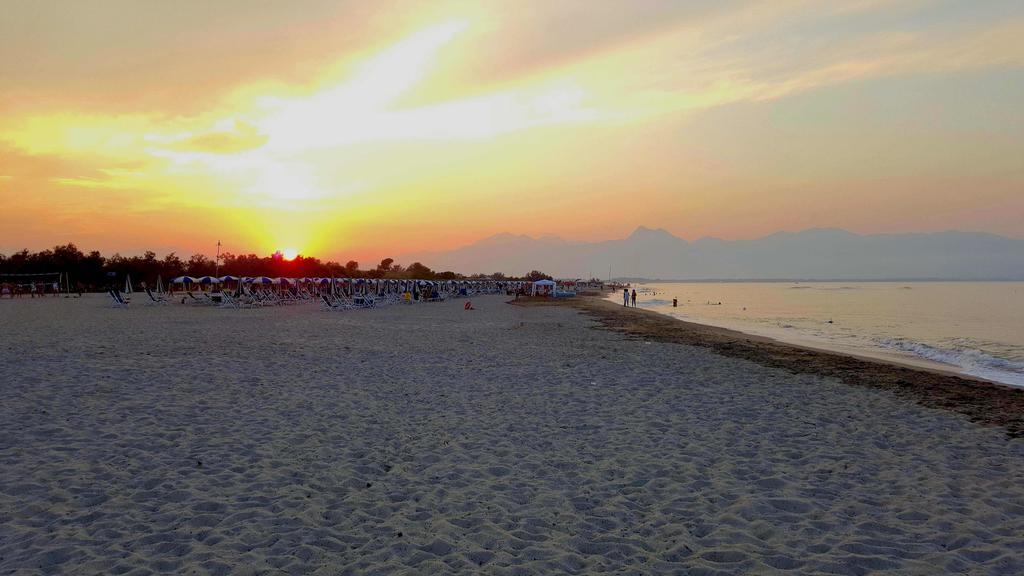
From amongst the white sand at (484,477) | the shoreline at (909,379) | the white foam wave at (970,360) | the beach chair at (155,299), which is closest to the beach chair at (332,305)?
the beach chair at (155,299)

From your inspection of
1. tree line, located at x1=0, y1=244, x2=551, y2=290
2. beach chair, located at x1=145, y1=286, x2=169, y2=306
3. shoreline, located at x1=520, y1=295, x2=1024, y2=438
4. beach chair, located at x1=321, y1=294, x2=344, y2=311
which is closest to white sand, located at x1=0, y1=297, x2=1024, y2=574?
shoreline, located at x1=520, y1=295, x2=1024, y2=438

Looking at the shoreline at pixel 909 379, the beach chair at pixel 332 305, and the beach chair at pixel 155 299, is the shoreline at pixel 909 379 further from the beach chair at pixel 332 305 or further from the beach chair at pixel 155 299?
the beach chair at pixel 155 299

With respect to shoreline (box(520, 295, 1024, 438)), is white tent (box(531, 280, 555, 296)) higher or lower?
higher

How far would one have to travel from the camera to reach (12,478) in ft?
14.8

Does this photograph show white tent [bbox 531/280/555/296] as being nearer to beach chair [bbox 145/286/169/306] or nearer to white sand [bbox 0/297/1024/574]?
beach chair [bbox 145/286/169/306]

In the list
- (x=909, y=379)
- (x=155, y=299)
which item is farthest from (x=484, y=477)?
(x=155, y=299)

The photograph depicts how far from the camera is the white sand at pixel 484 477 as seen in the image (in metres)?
3.50

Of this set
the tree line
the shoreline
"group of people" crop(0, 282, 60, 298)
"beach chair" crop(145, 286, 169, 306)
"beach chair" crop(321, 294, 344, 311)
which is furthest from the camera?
the tree line

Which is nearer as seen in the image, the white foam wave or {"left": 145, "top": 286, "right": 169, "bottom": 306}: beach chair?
the white foam wave

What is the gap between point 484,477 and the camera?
4.95 meters

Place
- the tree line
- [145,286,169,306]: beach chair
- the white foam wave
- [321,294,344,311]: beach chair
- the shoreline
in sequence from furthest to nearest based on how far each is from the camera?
the tree line → [145,286,169,306]: beach chair → [321,294,344,311]: beach chair → the white foam wave → the shoreline

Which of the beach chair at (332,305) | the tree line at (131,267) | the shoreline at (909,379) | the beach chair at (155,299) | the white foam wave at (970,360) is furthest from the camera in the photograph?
the tree line at (131,267)

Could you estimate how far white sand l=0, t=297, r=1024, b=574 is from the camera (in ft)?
11.5

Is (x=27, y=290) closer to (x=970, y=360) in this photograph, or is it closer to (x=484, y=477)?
(x=484, y=477)
